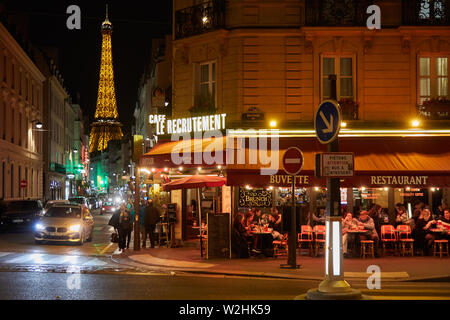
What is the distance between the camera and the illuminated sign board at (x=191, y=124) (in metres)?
21.3

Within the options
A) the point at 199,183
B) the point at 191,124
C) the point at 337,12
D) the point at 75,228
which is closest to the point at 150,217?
the point at 75,228

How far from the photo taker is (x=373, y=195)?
2188 centimetres

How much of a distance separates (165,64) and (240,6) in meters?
32.1

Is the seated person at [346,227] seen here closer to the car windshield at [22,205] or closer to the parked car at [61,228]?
the parked car at [61,228]

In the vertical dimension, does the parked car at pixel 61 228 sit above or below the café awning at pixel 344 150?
below

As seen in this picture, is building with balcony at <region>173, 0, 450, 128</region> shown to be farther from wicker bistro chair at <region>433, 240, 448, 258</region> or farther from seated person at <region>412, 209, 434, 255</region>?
wicker bistro chair at <region>433, 240, 448, 258</region>

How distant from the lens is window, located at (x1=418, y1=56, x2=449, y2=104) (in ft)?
70.1

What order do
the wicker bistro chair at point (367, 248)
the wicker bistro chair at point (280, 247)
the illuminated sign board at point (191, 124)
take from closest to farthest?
the wicker bistro chair at point (367, 248)
the wicker bistro chair at point (280, 247)
the illuminated sign board at point (191, 124)

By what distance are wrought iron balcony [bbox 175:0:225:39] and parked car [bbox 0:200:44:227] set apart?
13.6 meters

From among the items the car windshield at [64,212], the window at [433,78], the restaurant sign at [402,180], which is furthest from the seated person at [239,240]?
the car windshield at [64,212]

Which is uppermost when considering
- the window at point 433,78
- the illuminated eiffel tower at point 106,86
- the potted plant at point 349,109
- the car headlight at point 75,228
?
the illuminated eiffel tower at point 106,86

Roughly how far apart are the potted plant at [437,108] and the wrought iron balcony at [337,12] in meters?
3.52

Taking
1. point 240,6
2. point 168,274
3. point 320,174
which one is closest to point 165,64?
point 240,6

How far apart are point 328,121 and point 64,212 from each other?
53.1 ft
